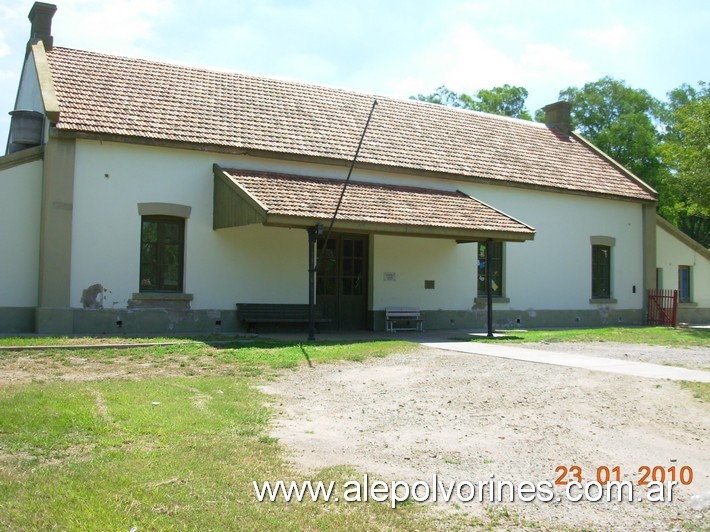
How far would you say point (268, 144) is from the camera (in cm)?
1734

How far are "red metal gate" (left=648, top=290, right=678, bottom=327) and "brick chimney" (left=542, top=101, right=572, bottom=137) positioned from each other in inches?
263

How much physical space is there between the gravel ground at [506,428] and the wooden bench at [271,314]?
602 cm

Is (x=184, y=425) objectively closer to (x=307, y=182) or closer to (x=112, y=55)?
(x=307, y=182)

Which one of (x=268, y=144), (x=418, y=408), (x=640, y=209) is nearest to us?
(x=418, y=408)

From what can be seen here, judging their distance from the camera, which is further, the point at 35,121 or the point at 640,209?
the point at 640,209

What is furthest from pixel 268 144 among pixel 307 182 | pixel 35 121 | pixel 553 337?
pixel 553 337

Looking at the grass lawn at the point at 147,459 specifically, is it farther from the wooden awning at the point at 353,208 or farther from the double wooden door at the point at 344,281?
the double wooden door at the point at 344,281

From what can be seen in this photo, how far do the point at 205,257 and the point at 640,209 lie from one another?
599 inches

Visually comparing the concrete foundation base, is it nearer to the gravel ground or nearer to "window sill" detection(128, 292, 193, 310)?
"window sill" detection(128, 292, 193, 310)

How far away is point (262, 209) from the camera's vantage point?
13953 millimetres

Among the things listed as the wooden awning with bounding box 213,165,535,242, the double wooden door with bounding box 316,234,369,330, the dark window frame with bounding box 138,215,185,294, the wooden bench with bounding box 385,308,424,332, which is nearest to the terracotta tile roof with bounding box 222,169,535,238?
the wooden awning with bounding box 213,165,535,242

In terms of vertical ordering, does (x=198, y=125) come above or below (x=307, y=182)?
above

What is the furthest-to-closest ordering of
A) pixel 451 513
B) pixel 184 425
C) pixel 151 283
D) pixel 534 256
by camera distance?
1. pixel 534 256
2. pixel 151 283
3. pixel 184 425
4. pixel 451 513

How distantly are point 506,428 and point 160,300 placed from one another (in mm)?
Answer: 10589
